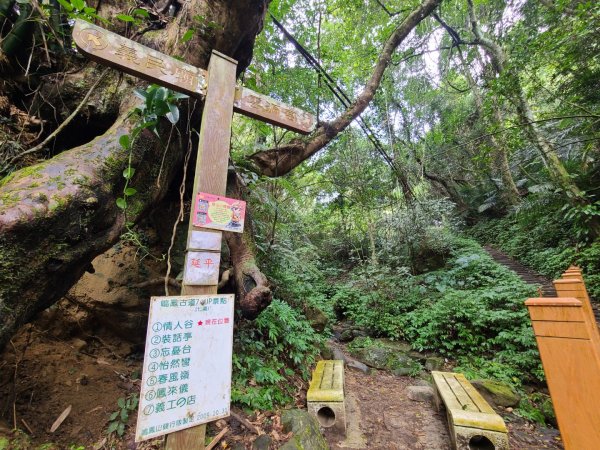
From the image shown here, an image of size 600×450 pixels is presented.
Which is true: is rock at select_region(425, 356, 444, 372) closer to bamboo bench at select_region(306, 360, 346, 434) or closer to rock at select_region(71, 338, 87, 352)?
bamboo bench at select_region(306, 360, 346, 434)

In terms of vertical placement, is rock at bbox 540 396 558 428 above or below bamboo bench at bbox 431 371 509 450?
below

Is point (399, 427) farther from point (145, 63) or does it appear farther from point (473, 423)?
point (145, 63)

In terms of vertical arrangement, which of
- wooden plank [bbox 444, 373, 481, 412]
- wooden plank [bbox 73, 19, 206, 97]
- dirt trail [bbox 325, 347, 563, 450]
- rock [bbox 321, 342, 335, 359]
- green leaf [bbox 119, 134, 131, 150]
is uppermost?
wooden plank [bbox 73, 19, 206, 97]

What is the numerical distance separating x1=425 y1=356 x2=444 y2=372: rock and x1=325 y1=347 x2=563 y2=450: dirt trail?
115 cm

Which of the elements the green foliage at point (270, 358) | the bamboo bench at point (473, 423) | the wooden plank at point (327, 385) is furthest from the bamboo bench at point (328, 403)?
the bamboo bench at point (473, 423)

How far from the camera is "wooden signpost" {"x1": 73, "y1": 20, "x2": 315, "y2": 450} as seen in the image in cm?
179

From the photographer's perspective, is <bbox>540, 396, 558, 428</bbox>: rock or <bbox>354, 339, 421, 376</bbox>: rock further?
<bbox>354, 339, 421, 376</bbox>: rock

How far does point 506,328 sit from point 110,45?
7202mm

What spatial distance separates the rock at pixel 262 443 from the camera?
7.64 ft

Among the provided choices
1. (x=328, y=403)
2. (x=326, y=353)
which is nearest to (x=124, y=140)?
(x=328, y=403)

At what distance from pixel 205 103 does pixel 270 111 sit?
1.99ft

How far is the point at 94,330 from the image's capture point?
3.06 metres

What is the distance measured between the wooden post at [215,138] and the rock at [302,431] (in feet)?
3.37

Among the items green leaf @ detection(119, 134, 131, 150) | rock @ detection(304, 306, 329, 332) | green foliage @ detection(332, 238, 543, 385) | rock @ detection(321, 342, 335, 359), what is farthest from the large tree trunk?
green foliage @ detection(332, 238, 543, 385)
